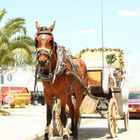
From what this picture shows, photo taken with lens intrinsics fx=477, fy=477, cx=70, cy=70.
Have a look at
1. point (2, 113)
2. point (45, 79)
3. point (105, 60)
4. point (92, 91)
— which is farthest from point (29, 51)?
point (45, 79)

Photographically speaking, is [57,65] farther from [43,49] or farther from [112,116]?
[112,116]

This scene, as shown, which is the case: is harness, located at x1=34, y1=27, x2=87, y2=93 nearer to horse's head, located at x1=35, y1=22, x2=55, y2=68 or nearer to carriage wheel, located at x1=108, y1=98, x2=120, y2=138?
horse's head, located at x1=35, y1=22, x2=55, y2=68

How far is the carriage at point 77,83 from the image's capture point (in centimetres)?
1061

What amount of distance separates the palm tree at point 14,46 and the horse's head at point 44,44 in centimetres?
1588

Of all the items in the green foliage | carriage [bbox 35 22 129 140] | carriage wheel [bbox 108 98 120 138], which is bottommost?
carriage wheel [bbox 108 98 120 138]

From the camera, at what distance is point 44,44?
33.6 feet

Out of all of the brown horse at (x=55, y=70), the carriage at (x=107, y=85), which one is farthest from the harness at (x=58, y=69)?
the carriage at (x=107, y=85)

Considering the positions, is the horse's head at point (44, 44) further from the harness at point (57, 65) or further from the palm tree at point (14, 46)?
the palm tree at point (14, 46)

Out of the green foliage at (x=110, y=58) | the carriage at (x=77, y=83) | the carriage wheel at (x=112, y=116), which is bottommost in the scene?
the carriage wheel at (x=112, y=116)

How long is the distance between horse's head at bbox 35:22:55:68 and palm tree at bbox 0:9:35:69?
1588 centimetres

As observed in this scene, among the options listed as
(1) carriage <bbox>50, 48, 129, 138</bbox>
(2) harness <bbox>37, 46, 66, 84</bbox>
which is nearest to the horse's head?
(2) harness <bbox>37, 46, 66, 84</bbox>

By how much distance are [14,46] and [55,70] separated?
16.1 metres

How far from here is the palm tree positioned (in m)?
26.3

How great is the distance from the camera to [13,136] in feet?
44.4
